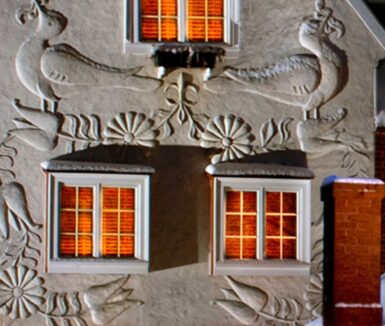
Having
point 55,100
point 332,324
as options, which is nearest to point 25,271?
point 55,100

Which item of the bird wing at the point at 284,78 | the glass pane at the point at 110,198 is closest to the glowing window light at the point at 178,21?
the bird wing at the point at 284,78

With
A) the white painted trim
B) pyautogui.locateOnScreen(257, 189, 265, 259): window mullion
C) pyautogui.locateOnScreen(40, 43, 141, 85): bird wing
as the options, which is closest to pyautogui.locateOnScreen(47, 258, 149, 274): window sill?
pyautogui.locateOnScreen(257, 189, 265, 259): window mullion

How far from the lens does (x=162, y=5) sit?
13.3 metres

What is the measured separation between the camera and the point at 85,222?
13016 mm

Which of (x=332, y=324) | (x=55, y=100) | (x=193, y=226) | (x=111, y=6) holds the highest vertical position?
(x=111, y=6)

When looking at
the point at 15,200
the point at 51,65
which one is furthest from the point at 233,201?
the point at 51,65

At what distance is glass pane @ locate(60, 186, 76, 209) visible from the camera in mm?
12961

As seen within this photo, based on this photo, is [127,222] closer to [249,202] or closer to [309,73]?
[249,202]

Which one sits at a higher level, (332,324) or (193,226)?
(193,226)

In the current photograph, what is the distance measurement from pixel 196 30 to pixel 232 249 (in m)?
3.07

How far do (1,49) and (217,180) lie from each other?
134 inches

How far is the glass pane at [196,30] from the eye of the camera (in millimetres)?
13349

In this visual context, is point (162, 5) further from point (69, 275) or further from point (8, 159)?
point (69, 275)

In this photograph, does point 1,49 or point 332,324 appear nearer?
point 332,324
